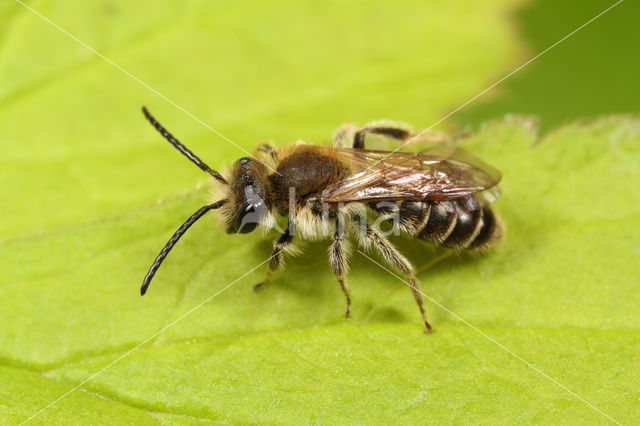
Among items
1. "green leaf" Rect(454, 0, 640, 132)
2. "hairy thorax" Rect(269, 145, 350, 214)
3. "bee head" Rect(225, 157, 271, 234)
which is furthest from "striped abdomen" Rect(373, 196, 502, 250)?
"green leaf" Rect(454, 0, 640, 132)

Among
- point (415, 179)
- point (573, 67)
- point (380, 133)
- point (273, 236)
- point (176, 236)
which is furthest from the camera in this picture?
point (573, 67)

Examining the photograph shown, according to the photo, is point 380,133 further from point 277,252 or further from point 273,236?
point 277,252

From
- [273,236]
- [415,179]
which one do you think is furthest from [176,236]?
[415,179]

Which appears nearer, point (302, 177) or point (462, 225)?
point (302, 177)

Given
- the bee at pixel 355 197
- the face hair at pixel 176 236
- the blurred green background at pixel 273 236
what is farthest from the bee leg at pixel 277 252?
the face hair at pixel 176 236

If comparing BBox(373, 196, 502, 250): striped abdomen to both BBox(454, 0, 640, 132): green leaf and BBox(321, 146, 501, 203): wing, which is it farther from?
BBox(454, 0, 640, 132): green leaf

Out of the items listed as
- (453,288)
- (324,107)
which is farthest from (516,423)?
(324,107)

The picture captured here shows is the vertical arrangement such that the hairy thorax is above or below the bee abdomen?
above
